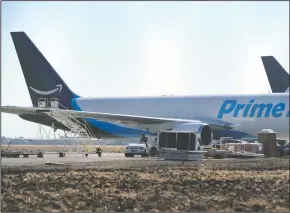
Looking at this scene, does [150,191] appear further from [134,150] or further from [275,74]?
[275,74]

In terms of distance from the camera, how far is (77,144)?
1364 inches

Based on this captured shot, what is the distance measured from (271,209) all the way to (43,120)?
35.9 meters

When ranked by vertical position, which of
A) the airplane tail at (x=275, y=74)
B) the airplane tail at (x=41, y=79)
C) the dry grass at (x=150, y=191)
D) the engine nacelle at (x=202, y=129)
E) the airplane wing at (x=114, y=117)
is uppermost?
the airplane tail at (x=275, y=74)

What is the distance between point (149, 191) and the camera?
14.4m

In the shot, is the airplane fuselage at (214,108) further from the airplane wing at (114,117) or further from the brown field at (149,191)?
the brown field at (149,191)

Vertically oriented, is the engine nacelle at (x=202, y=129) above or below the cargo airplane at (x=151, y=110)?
below

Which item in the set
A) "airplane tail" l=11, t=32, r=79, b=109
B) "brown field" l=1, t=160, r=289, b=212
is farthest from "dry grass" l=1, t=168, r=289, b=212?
"airplane tail" l=11, t=32, r=79, b=109

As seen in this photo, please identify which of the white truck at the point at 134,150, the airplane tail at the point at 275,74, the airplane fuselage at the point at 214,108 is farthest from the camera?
the airplane tail at the point at 275,74

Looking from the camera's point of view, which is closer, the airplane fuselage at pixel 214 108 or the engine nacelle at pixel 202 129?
the engine nacelle at pixel 202 129

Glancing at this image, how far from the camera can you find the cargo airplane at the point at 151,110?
35.5m

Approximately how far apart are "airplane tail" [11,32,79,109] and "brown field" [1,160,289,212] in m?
28.2

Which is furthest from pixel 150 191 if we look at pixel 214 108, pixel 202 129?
pixel 214 108

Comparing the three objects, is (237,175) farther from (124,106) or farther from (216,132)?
(124,106)

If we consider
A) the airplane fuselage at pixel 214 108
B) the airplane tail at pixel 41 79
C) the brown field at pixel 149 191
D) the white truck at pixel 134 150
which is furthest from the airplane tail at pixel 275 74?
the brown field at pixel 149 191
